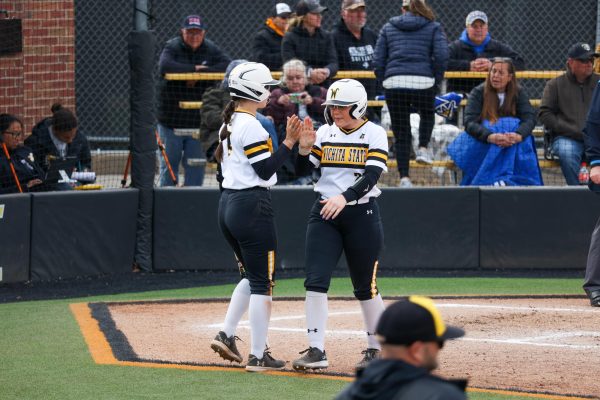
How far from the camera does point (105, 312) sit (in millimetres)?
8945

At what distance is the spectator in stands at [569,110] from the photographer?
38.8ft

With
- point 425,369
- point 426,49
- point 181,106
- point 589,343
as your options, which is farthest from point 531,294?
point 425,369

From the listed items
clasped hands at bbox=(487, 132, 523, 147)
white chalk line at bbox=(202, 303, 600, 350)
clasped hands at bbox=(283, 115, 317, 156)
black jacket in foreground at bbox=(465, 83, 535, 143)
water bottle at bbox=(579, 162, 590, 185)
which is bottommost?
white chalk line at bbox=(202, 303, 600, 350)

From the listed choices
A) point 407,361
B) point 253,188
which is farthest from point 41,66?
point 407,361

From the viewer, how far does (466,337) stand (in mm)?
7906

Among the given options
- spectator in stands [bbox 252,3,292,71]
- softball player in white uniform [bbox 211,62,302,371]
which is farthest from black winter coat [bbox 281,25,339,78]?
softball player in white uniform [bbox 211,62,302,371]

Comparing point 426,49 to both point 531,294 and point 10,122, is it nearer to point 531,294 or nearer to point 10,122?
point 531,294

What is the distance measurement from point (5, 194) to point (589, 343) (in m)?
5.52

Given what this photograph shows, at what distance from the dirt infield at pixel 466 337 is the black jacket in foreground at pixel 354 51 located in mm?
3697

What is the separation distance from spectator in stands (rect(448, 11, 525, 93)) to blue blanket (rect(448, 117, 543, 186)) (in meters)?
1.27

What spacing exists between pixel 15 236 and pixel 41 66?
4245 mm

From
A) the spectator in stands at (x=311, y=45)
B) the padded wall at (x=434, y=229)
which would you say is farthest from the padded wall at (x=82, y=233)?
the padded wall at (x=434, y=229)

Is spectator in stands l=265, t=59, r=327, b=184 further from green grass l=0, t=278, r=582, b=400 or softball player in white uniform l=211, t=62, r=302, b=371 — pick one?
softball player in white uniform l=211, t=62, r=302, b=371

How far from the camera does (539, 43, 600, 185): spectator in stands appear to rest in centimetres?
1184
